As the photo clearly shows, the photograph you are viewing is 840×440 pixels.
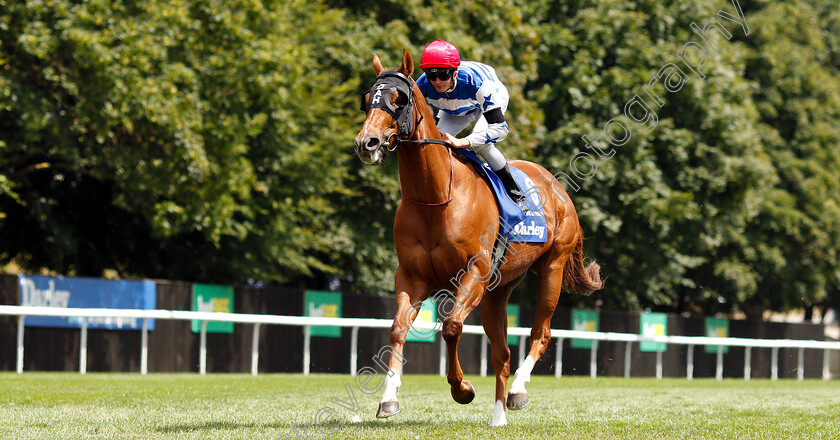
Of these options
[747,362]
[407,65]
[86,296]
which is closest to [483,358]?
[86,296]

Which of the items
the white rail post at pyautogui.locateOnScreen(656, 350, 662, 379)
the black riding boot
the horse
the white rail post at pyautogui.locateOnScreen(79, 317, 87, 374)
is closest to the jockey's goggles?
the horse

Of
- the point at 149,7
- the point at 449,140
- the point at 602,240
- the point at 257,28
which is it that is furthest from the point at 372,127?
the point at 602,240

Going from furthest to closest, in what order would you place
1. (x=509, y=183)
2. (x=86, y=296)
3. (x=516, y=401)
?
(x=86, y=296) < (x=509, y=183) < (x=516, y=401)

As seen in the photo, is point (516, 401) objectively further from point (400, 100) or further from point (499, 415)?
point (400, 100)

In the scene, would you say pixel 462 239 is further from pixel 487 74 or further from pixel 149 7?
pixel 149 7

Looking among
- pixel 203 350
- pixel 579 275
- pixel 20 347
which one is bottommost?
pixel 203 350

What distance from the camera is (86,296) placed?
49.8 feet

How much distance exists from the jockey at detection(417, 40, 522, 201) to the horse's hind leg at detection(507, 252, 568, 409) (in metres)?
0.93

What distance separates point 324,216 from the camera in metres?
21.6

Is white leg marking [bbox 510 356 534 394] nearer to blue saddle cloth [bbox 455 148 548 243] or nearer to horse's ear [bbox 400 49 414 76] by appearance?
blue saddle cloth [bbox 455 148 548 243]

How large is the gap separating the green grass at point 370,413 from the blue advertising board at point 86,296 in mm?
2497

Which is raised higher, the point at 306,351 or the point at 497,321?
the point at 497,321

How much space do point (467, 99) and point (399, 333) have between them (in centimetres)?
192

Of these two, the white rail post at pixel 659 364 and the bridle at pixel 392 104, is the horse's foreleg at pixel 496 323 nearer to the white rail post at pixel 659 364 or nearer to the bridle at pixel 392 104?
the bridle at pixel 392 104
